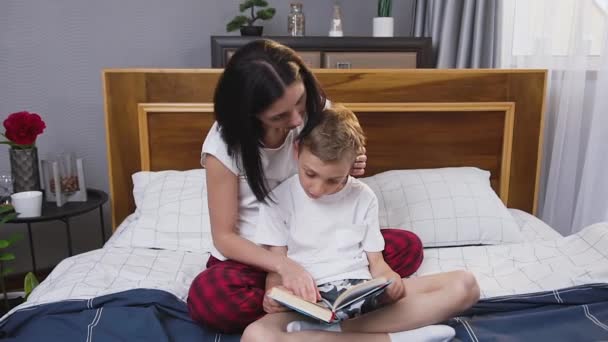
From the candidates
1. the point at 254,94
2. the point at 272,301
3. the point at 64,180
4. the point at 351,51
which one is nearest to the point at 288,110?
the point at 254,94

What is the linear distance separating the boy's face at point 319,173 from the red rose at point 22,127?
1.23 m

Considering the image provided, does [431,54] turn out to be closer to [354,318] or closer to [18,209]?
[354,318]

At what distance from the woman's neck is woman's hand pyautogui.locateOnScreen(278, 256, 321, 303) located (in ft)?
1.04

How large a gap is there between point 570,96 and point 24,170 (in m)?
2.09

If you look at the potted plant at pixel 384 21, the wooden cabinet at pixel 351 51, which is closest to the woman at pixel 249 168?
the wooden cabinet at pixel 351 51

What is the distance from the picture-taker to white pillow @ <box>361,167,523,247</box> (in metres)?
1.75

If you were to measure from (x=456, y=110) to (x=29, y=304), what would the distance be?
5.13 feet

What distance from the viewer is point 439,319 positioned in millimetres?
1188

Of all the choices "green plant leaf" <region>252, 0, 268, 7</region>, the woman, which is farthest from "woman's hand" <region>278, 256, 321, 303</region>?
"green plant leaf" <region>252, 0, 268, 7</region>

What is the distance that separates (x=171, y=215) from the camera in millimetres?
1794

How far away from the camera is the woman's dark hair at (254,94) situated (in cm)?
118

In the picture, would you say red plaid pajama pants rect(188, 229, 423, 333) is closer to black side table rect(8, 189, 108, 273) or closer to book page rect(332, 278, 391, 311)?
book page rect(332, 278, 391, 311)

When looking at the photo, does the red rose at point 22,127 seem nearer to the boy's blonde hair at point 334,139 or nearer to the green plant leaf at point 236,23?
the green plant leaf at point 236,23

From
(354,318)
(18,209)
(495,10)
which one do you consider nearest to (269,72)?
(354,318)
